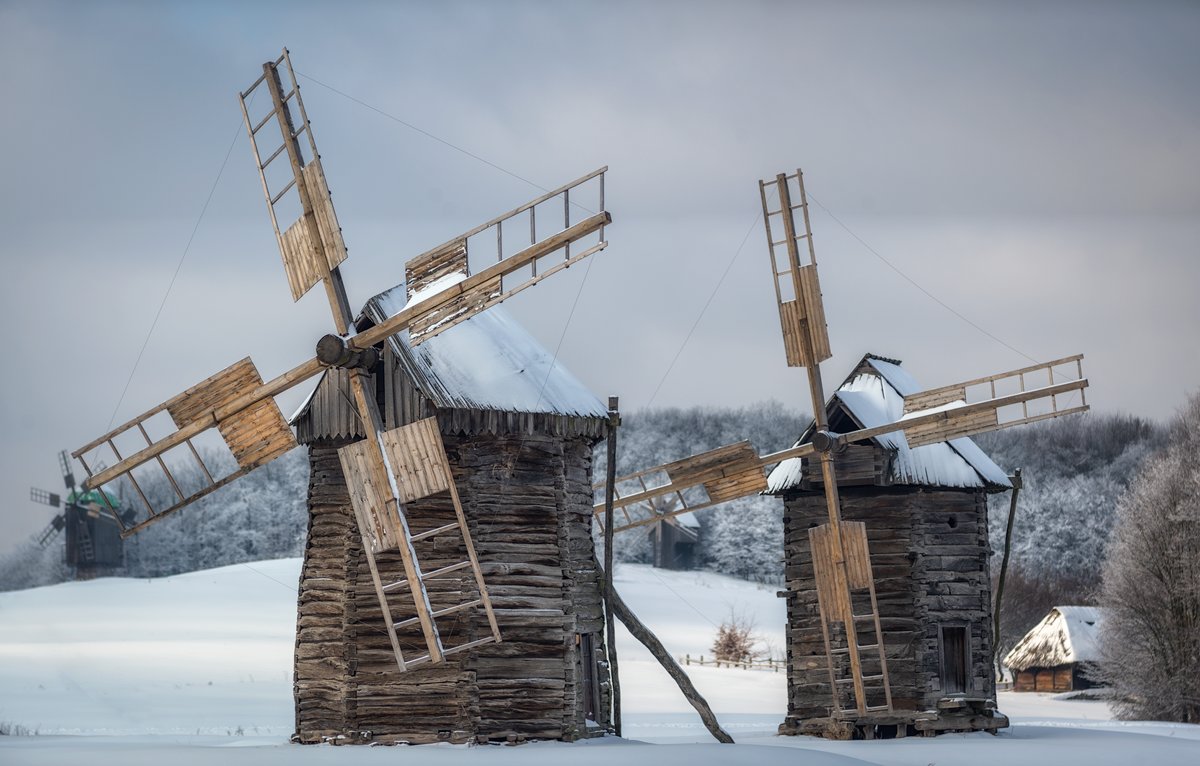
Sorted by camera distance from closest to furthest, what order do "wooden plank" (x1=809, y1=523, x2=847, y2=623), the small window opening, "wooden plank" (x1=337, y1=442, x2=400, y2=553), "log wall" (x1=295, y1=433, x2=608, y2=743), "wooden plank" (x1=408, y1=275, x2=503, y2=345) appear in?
1. "wooden plank" (x1=337, y1=442, x2=400, y2=553)
2. "wooden plank" (x1=408, y1=275, x2=503, y2=345)
3. "log wall" (x1=295, y1=433, x2=608, y2=743)
4. "wooden plank" (x1=809, y1=523, x2=847, y2=623)
5. the small window opening

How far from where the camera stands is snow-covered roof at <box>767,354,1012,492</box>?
2547cm

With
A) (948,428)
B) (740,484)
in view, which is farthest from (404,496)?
(948,428)

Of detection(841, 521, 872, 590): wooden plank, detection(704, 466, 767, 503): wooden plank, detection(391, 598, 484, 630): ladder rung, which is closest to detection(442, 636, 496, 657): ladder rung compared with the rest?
detection(391, 598, 484, 630): ladder rung

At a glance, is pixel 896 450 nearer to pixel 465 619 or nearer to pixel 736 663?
pixel 465 619

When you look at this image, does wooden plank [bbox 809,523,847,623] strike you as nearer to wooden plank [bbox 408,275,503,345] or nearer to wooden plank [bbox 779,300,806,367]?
wooden plank [bbox 779,300,806,367]

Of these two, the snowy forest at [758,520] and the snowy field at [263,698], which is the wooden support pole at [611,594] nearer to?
the snowy field at [263,698]

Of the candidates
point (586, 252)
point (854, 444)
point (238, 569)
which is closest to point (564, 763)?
point (586, 252)

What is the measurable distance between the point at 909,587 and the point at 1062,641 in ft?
78.1

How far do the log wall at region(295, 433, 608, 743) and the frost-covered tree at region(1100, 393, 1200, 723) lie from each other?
19.9 meters

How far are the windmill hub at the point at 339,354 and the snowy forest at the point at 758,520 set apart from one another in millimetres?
53758

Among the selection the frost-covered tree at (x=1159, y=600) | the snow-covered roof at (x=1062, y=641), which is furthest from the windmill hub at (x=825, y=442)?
the snow-covered roof at (x=1062, y=641)

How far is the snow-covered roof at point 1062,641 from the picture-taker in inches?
1817

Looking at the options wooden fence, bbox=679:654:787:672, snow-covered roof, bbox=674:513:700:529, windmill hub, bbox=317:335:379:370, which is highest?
snow-covered roof, bbox=674:513:700:529

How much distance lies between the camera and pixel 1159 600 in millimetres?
35875
